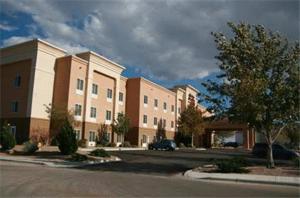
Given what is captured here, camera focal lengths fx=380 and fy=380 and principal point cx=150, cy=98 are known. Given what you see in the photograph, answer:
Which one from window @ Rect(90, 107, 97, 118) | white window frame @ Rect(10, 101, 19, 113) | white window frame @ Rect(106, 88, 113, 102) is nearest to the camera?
white window frame @ Rect(10, 101, 19, 113)

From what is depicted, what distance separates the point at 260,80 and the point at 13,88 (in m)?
33.8

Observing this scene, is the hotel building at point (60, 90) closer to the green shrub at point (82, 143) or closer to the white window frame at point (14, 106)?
the white window frame at point (14, 106)

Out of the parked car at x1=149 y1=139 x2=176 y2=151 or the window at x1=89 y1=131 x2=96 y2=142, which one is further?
the parked car at x1=149 y1=139 x2=176 y2=151

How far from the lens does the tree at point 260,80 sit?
19.2 metres

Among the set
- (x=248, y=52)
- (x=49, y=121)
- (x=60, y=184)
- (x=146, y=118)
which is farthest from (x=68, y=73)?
(x=60, y=184)

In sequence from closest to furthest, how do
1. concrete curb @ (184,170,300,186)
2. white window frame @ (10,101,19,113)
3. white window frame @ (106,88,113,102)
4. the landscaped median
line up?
concrete curb @ (184,170,300,186) → the landscaped median → white window frame @ (10,101,19,113) → white window frame @ (106,88,113,102)

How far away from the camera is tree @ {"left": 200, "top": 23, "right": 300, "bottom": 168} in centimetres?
1920

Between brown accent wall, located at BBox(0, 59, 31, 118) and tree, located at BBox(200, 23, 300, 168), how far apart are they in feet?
92.3

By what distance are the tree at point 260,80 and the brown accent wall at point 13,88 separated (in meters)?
28.1

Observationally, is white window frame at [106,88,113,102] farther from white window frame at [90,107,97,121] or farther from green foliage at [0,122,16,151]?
green foliage at [0,122,16,151]

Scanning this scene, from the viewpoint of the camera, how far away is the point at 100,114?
4938cm

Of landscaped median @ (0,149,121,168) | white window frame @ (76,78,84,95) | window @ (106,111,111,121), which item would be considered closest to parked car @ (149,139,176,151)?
window @ (106,111,111,121)

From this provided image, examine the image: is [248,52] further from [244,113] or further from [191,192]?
[191,192]

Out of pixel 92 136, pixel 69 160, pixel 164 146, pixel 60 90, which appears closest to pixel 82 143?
pixel 92 136
